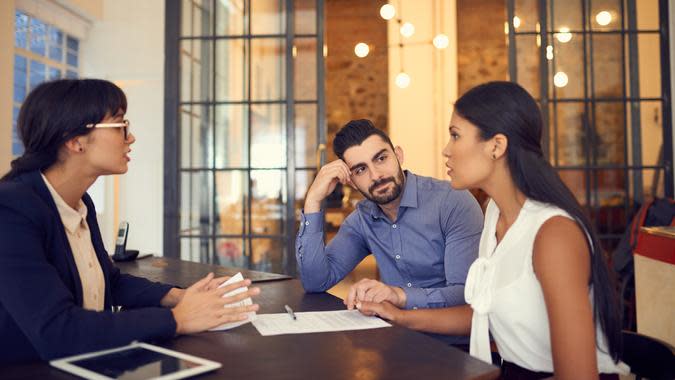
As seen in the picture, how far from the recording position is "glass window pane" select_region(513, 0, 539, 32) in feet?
15.2

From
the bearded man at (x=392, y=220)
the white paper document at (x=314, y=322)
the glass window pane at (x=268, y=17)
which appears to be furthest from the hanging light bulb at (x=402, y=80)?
the white paper document at (x=314, y=322)

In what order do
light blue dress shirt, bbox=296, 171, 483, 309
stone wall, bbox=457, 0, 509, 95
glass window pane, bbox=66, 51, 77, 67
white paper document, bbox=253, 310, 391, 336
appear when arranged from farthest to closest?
stone wall, bbox=457, 0, 509, 95 < glass window pane, bbox=66, 51, 77, 67 < light blue dress shirt, bbox=296, 171, 483, 309 < white paper document, bbox=253, 310, 391, 336

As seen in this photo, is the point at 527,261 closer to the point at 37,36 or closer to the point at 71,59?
the point at 37,36

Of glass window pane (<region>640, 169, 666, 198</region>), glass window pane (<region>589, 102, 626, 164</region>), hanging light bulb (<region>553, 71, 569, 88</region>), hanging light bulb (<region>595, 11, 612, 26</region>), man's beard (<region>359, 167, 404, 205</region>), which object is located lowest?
man's beard (<region>359, 167, 404, 205</region>)

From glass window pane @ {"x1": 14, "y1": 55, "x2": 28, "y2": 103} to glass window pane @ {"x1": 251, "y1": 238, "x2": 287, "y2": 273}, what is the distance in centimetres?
261

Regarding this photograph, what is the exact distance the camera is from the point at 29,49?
5488 millimetres

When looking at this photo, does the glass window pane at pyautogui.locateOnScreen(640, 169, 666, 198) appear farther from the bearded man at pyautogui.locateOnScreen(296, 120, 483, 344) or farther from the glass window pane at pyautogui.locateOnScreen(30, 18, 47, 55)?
the glass window pane at pyautogui.locateOnScreen(30, 18, 47, 55)

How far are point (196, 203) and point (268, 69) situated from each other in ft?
4.15

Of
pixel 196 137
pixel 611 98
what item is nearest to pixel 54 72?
pixel 196 137

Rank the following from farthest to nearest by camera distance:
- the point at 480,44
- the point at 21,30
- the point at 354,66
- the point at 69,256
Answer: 1. the point at 354,66
2. the point at 480,44
3. the point at 21,30
4. the point at 69,256

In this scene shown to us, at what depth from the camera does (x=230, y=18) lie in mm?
4910

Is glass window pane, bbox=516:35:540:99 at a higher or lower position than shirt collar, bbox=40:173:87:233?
higher

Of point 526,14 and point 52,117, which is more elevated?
point 526,14

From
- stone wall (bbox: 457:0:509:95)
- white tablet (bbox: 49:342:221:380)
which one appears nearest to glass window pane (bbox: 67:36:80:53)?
stone wall (bbox: 457:0:509:95)
